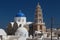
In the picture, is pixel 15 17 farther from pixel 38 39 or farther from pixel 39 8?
pixel 38 39

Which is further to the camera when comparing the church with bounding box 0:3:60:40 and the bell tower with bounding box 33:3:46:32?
the bell tower with bounding box 33:3:46:32

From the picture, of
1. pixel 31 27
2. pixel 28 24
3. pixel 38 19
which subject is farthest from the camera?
pixel 28 24

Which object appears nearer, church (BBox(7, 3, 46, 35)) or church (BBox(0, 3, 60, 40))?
church (BBox(0, 3, 60, 40))

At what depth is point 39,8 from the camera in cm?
5178

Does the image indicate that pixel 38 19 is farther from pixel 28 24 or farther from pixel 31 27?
pixel 28 24

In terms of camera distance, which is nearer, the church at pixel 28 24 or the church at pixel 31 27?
the church at pixel 31 27

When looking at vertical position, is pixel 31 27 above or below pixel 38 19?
below

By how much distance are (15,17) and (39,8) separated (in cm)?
777

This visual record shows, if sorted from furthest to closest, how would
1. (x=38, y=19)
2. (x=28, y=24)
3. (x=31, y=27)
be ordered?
(x=28, y=24)
(x=31, y=27)
(x=38, y=19)

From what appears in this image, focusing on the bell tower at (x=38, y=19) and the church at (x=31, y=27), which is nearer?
the church at (x=31, y=27)

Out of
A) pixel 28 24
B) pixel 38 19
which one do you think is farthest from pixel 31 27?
pixel 38 19

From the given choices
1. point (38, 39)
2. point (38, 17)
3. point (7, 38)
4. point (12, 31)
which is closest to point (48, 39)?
point (38, 39)

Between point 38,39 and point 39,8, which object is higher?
point 39,8

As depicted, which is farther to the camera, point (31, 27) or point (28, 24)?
point (28, 24)
